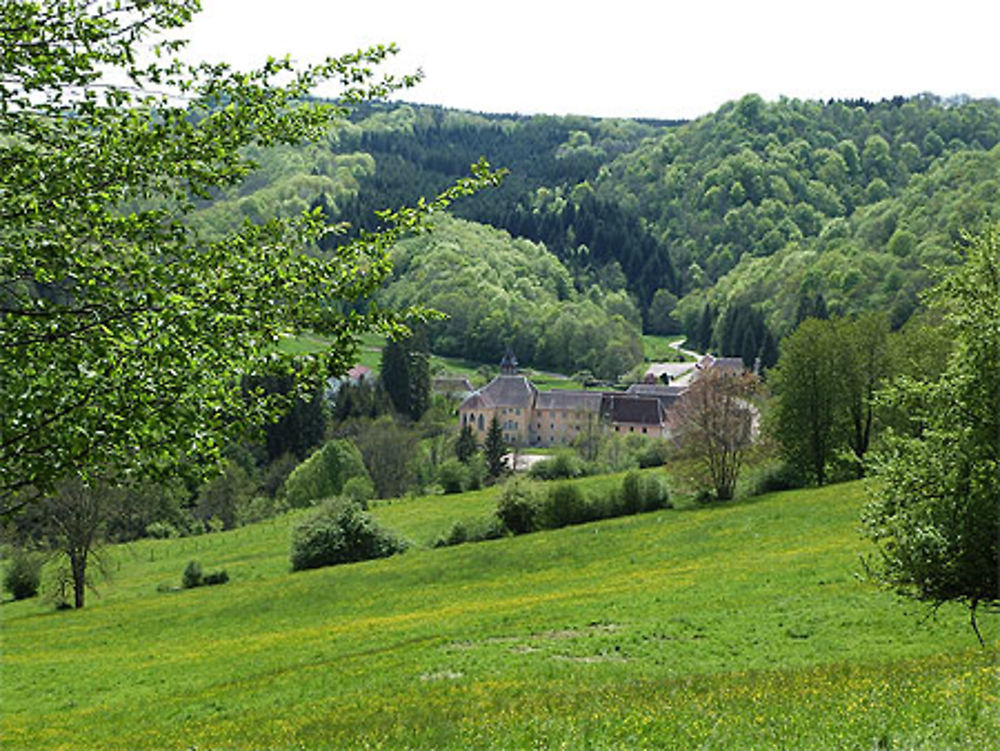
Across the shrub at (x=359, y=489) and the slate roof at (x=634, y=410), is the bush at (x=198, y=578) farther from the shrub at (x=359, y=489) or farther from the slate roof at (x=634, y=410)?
the slate roof at (x=634, y=410)

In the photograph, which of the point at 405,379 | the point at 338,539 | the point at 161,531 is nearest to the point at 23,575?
the point at 338,539

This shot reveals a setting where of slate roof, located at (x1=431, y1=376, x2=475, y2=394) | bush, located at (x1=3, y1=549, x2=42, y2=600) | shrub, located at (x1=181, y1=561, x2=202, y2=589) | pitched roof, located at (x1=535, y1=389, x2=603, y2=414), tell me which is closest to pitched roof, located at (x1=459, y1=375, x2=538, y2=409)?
pitched roof, located at (x1=535, y1=389, x2=603, y2=414)

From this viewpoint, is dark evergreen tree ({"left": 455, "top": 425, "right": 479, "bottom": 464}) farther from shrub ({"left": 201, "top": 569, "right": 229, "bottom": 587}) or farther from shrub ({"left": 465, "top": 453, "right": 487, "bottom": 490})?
shrub ({"left": 201, "top": 569, "right": 229, "bottom": 587})

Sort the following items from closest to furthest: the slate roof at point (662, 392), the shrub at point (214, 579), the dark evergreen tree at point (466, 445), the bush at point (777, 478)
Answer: the shrub at point (214, 579) → the bush at point (777, 478) → the dark evergreen tree at point (466, 445) → the slate roof at point (662, 392)

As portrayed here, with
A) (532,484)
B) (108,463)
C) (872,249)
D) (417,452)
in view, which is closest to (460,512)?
(532,484)

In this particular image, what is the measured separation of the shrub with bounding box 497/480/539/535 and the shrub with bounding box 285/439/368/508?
34.2 meters

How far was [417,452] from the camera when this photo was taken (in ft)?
353

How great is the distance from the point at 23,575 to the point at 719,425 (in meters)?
47.6

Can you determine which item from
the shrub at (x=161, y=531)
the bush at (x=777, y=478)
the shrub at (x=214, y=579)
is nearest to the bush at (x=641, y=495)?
the bush at (x=777, y=478)

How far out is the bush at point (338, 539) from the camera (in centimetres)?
5788

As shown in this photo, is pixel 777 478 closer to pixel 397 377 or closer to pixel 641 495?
pixel 641 495

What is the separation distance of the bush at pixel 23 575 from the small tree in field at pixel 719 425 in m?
44.4

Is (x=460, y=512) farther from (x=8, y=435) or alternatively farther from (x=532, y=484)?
(x=8, y=435)

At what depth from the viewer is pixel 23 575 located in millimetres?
57500
